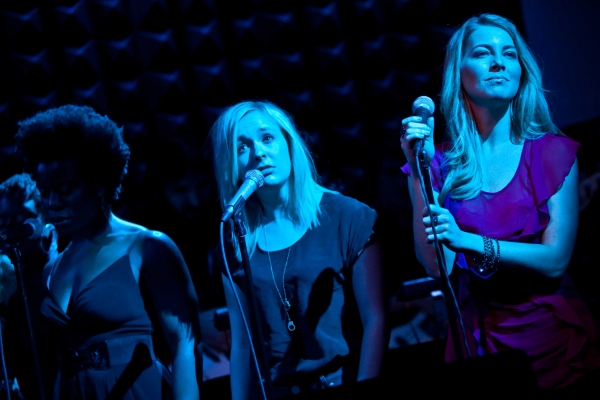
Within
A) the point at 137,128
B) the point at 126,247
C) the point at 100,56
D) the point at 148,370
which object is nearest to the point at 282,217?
the point at 126,247

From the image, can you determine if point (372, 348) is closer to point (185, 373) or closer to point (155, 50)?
point (185, 373)

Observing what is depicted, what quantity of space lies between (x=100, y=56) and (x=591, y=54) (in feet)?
10.6

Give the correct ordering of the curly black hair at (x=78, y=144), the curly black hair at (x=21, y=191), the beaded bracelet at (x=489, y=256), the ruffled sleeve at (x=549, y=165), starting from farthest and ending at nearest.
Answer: the curly black hair at (x=21, y=191) < the curly black hair at (x=78, y=144) < the ruffled sleeve at (x=549, y=165) < the beaded bracelet at (x=489, y=256)

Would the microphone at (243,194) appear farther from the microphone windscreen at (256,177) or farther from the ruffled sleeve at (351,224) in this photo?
the ruffled sleeve at (351,224)

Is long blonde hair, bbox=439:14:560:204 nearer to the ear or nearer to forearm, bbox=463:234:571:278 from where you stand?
forearm, bbox=463:234:571:278

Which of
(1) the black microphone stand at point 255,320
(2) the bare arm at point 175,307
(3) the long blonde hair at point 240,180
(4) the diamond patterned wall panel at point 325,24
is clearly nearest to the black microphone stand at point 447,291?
(1) the black microphone stand at point 255,320

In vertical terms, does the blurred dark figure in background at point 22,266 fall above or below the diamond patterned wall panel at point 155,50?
below

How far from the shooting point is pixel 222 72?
421 centimetres

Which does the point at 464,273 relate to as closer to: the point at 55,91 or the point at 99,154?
the point at 99,154

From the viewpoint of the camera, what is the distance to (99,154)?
7.90 feet

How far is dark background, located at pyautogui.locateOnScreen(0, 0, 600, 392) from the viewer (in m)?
4.12

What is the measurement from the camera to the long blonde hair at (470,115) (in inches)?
76.2

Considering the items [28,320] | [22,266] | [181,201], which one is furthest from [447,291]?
[181,201]

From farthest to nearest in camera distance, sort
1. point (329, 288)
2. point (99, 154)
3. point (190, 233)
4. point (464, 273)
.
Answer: point (190, 233) → point (99, 154) → point (329, 288) → point (464, 273)
